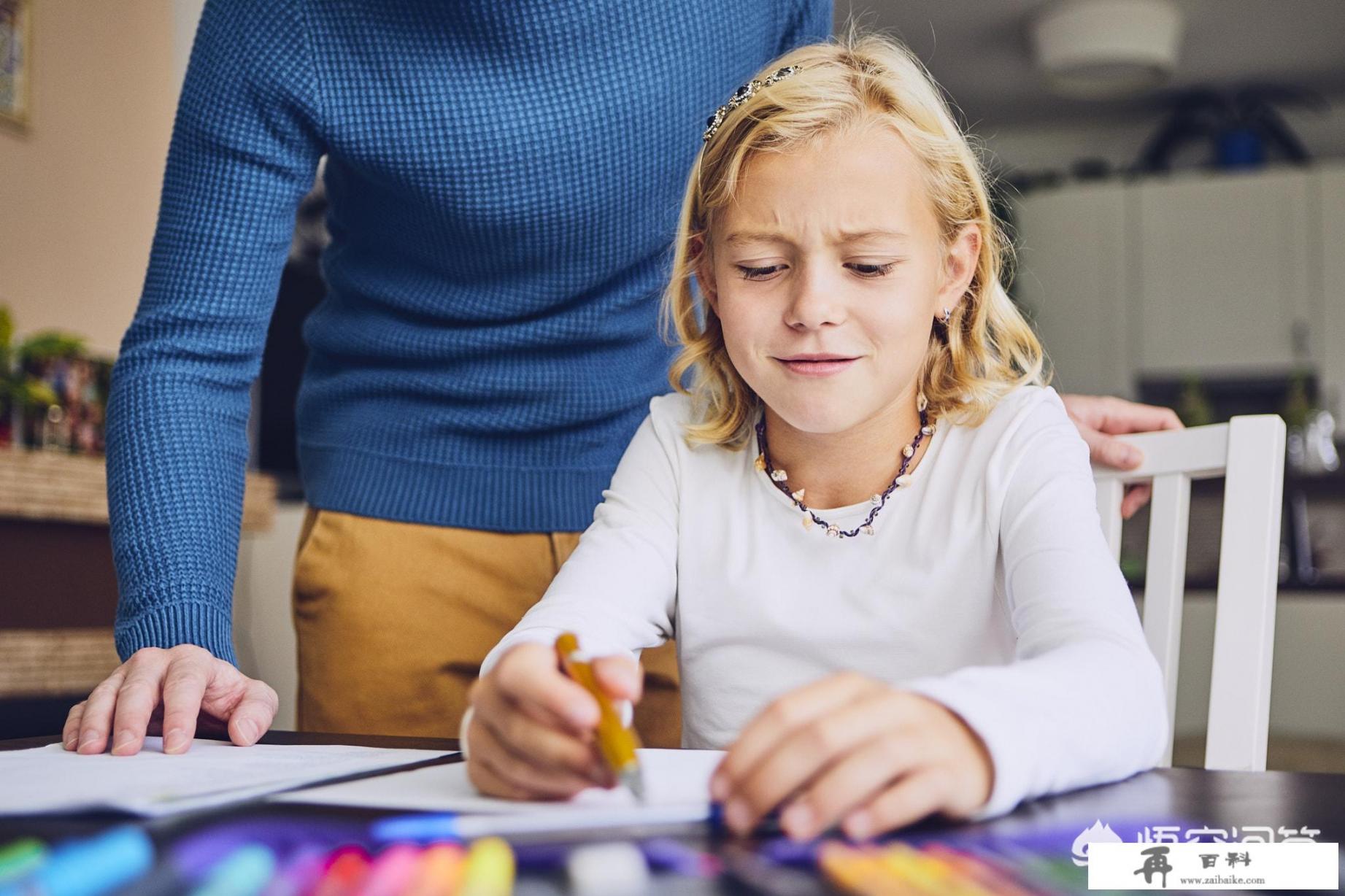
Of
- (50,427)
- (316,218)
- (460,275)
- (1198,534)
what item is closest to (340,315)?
(460,275)

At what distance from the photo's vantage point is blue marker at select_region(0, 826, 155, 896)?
0.41 m

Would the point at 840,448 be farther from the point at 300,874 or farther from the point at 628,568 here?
the point at 300,874

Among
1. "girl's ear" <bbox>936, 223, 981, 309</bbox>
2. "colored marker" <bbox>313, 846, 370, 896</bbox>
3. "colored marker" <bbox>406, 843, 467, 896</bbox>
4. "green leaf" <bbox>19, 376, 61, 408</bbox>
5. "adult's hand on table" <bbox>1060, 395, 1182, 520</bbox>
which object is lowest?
"colored marker" <bbox>313, 846, 370, 896</bbox>

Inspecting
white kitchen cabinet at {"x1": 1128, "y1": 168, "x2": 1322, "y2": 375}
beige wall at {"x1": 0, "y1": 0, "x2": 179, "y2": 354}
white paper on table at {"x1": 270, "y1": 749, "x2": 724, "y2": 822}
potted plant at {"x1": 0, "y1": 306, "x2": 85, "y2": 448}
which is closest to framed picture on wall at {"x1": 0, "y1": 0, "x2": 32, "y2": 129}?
beige wall at {"x1": 0, "y1": 0, "x2": 179, "y2": 354}

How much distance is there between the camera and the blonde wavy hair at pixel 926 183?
37.2 inches

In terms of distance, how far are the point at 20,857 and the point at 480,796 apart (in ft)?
0.63

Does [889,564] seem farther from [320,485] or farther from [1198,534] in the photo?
[1198,534]

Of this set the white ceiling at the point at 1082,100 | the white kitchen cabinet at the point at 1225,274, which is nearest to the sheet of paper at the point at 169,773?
the white ceiling at the point at 1082,100

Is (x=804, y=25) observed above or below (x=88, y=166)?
below

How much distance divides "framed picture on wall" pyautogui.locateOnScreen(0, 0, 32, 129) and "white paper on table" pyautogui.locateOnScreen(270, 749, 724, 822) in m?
2.79

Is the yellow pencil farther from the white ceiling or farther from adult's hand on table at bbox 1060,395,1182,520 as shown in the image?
the white ceiling

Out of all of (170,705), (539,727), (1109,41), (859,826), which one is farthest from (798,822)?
(1109,41)

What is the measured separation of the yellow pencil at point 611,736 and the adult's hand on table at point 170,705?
0.30 meters

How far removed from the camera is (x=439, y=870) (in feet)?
1.39
